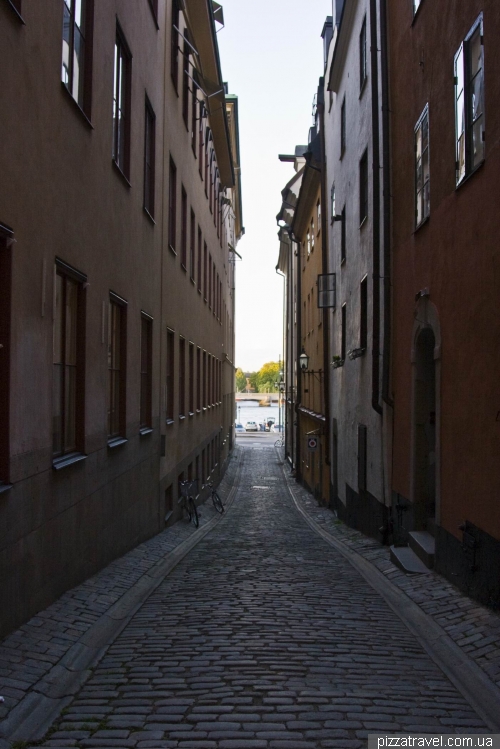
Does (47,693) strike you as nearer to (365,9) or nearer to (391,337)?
(391,337)

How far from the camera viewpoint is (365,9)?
15.0 m

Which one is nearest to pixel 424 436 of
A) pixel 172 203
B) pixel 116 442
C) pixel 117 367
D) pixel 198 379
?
pixel 116 442

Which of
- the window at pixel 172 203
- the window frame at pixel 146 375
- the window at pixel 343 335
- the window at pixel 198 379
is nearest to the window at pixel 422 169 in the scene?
the window frame at pixel 146 375

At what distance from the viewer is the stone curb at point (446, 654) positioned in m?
5.10

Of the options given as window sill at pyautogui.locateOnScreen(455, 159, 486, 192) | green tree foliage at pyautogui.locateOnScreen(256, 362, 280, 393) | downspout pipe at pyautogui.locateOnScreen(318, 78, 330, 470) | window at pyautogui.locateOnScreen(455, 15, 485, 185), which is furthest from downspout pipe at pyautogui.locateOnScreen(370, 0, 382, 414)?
green tree foliage at pyautogui.locateOnScreen(256, 362, 280, 393)

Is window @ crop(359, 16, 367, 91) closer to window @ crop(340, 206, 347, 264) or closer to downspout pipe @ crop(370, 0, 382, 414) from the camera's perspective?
downspout pipe @ crop(370, 0, 382, 414)

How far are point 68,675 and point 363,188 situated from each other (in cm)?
1233

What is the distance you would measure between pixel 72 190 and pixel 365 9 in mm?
9518

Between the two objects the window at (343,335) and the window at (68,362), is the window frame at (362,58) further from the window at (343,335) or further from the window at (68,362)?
the window at (68,362)

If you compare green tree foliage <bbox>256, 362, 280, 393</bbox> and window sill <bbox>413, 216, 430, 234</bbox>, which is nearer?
window sill <bbox>413, 216, 430, 234</bbox>

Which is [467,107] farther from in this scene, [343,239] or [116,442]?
[343,239]

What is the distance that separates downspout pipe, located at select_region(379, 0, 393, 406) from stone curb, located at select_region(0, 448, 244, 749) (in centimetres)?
530

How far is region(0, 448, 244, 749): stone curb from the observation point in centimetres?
461

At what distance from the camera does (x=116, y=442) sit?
10477 mm
